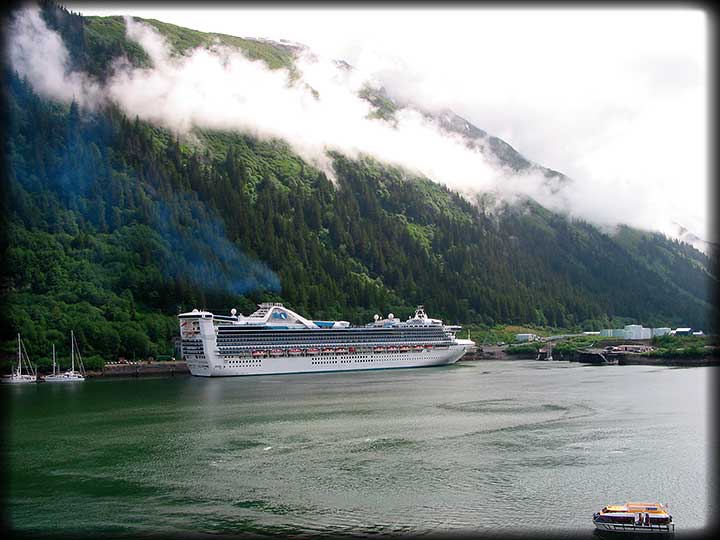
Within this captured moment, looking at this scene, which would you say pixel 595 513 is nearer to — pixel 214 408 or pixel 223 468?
pixel 223 468

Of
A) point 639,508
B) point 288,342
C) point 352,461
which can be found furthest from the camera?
point 288,342

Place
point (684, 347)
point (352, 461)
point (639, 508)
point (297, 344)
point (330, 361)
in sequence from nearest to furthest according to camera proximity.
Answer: point (639, 508) → point (352, 461) → point (297, 344) → point (330, 361) → point (684, 347)

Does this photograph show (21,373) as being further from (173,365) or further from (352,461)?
(352,461)

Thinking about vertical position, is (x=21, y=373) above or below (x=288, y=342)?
below

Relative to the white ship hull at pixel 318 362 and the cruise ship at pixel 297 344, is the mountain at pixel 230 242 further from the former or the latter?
the white ship hull at pixel 318 362

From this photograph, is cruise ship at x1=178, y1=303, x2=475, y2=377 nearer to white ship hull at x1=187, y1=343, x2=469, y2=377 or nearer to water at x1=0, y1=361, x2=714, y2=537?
white ship hull at x1=187, y1=343, x2=469, y2=377

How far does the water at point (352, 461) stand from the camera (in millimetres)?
22641

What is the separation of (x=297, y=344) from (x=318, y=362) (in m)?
3.30

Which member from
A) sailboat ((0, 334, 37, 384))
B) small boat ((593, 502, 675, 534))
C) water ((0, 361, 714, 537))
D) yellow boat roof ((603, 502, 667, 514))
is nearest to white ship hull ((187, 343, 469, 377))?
sailboat ((0, 334, 37, 384))

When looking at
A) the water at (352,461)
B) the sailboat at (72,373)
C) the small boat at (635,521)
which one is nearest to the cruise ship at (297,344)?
the sailboat at (72,373)

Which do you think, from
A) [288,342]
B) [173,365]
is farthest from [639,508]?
[173,365]

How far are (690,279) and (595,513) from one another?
186m

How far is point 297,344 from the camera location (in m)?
78.6

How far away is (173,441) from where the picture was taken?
1363 inches
